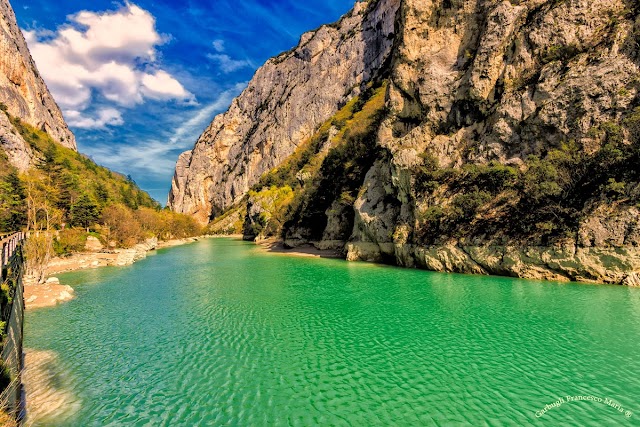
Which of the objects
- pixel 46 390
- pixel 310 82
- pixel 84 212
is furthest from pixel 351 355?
pixel 310 82

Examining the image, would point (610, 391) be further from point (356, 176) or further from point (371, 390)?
point (356, 176)

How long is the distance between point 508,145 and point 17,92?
151 m

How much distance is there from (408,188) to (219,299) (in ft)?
87.0

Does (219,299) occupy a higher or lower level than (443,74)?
lower

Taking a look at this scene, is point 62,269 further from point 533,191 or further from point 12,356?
point 533,191

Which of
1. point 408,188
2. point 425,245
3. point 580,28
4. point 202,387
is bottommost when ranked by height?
point 202,387

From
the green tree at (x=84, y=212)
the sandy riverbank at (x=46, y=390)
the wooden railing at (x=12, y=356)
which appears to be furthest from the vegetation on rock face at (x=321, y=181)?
the sandy riverbank at (x=46, y=390)

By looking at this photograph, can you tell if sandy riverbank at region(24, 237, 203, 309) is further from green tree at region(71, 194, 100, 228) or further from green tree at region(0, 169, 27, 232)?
green tree at region(71, 194, 100, 228)

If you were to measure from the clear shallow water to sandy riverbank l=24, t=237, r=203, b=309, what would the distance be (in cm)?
197

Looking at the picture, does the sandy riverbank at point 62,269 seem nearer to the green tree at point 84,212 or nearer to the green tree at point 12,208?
the green tree at point 12,208

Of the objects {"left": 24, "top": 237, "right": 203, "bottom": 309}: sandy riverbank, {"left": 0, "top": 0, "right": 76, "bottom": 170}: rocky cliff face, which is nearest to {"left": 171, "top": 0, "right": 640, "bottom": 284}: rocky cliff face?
{"left": 24, "top": 237, "right": 203, "bottom": 309}: sandy riverbank

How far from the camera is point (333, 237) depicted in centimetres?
6272

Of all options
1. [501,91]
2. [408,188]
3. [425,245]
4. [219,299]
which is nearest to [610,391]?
[219,299]

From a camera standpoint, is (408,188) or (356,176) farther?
(356,176)
